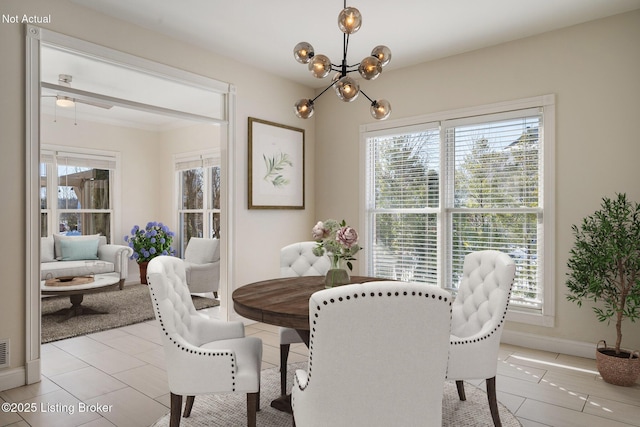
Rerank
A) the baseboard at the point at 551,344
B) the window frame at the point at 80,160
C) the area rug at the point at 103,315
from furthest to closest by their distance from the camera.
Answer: the window frame at the point at 80,160, the area rug at the point at 103,315, the baseboard at the point at 551,344

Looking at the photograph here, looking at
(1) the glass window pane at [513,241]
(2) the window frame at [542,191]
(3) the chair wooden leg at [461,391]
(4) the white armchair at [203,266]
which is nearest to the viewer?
(3) the chair wooden leg at [461,391]

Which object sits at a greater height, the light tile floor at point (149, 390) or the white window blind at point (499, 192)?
the white window blind at point (499, 192)

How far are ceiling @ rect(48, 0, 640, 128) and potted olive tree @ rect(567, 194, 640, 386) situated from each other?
60.3 inches

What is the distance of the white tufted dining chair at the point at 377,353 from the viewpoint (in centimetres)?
133

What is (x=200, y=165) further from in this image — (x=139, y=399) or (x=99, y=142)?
(x=139, y=399)

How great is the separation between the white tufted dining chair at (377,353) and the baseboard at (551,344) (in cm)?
271

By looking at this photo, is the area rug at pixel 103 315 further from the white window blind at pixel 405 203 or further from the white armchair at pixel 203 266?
the white window blind at pixel 405 203

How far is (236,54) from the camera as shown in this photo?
4.23 metres

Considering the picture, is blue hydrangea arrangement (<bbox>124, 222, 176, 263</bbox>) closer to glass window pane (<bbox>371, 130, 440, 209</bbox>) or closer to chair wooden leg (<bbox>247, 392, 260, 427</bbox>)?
glass window pane (<bbox>371, 130, 440, 209</bbox>)

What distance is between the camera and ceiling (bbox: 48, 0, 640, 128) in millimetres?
3199

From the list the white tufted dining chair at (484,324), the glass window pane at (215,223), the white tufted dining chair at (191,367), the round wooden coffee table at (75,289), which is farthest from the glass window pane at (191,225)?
the white tufted dining chair at (484,324)

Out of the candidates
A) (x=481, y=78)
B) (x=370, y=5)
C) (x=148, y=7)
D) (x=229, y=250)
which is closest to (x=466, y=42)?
(x=481, y=78)

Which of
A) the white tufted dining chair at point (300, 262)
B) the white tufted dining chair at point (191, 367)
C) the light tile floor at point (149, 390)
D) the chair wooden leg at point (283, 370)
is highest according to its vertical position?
the white tufted dining chair at point (300, 262)

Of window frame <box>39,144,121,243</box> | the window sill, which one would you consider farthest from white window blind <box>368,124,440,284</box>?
window frame <box>39,144,121,243</box>
